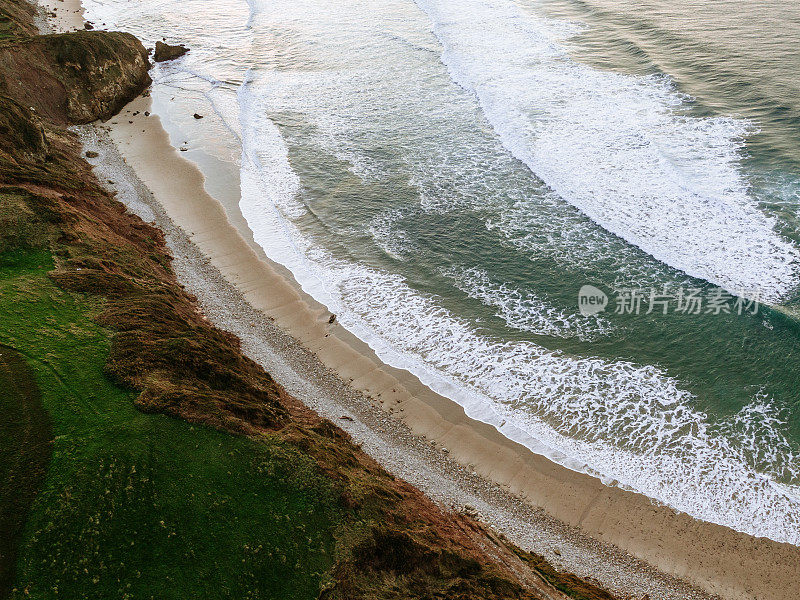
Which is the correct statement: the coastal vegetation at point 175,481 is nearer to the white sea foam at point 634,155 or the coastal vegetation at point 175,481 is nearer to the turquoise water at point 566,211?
the turquoise water at point 566,211

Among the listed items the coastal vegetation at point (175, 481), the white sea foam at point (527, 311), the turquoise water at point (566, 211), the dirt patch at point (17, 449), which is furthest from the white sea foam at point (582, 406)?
the dirt patch at point (17, 449)

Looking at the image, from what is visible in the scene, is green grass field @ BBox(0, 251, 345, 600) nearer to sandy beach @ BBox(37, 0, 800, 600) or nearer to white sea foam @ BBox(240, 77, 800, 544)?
sandy beach @ BBox(37, 0, 800, 600)

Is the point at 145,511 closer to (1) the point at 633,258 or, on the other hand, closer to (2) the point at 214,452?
(2) the point at 214,452

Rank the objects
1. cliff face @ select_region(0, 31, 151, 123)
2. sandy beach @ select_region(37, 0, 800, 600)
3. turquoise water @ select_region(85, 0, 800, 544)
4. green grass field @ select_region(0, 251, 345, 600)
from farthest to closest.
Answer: cliff face @ select_region(0, 31, 151, 123) → turquoise water @ select_region(85, 0, 800, 544) → sandy beach @ select_region(37, 0, 800, 600) → green grass field @ select_region(0, 251, 345, 600)

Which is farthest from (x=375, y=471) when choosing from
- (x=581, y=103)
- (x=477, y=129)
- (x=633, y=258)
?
(x=581, y=103)

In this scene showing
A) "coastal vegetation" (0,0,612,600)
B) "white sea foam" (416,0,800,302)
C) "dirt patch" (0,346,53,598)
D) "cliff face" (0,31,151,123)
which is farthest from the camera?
"cliff face" (0,31,151,123)

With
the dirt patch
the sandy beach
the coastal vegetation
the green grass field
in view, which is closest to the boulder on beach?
the sandy beach
